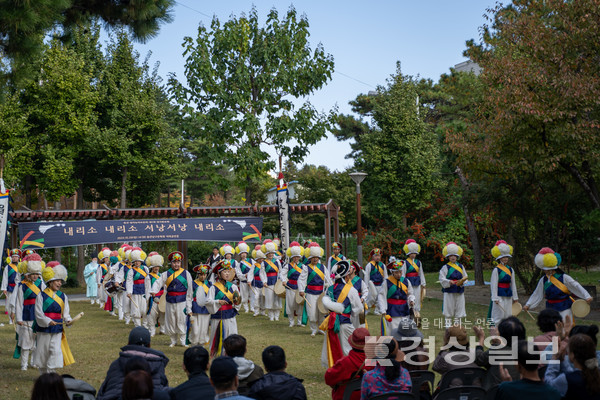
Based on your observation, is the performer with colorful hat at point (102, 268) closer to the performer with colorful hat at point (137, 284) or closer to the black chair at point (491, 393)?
the performer with colorful hat at point (137, 284)

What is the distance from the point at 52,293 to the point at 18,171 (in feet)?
65.7

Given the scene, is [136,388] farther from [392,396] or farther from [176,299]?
[176,299]

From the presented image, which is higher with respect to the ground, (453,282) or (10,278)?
(10,278)

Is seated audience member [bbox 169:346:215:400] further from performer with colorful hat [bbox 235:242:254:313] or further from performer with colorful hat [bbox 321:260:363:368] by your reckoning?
performer with colorful hat [bbox 235:242:254:313]

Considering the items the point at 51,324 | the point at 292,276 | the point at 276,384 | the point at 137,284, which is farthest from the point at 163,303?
the point at 276,384

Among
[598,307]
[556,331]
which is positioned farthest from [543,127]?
[556,331]

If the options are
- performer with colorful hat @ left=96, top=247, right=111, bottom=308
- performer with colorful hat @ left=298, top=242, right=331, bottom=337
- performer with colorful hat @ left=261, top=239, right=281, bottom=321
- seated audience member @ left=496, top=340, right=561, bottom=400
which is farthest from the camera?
performer with colorful hat @ left=96, top=247, right=111, bottom=308

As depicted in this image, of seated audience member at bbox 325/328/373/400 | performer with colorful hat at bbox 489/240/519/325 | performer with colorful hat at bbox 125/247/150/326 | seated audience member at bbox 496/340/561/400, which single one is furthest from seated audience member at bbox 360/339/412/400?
performer with colorful hat at bbox 125/247/150/326

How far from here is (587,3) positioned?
13492mm

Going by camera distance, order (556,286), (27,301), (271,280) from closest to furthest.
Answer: (556,286) < (27,301) < (271,280)

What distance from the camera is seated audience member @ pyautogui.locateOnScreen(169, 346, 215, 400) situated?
16.1 feet

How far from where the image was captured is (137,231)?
21984mm

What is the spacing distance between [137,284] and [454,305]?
7.90 meters

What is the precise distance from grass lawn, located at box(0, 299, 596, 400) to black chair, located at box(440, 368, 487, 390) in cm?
316
